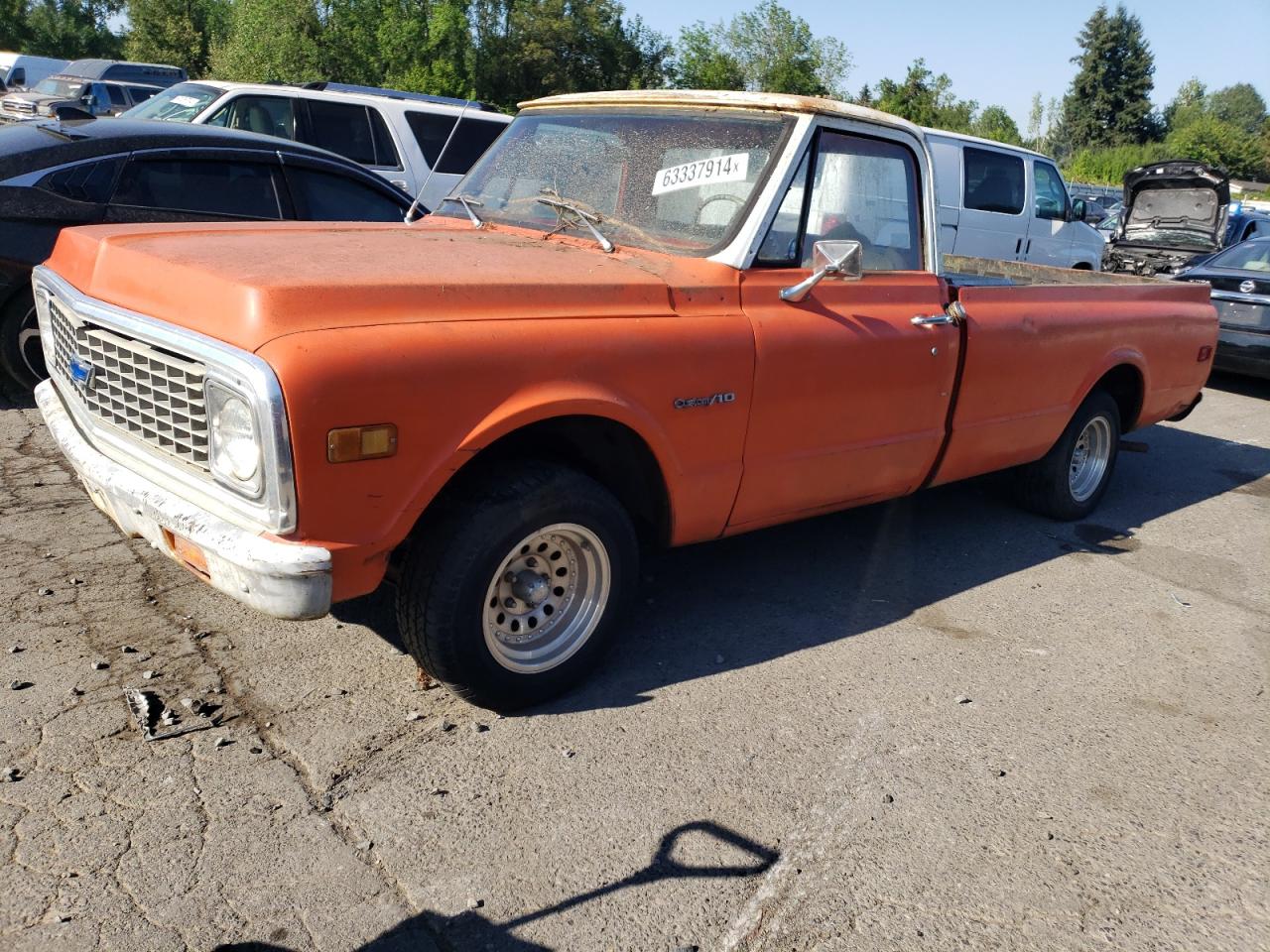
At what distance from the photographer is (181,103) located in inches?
378

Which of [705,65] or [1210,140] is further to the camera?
[1210,140]

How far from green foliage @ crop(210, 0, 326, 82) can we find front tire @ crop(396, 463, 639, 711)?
28010 mm

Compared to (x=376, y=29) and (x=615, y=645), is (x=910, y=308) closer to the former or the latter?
(x=615, y=645)

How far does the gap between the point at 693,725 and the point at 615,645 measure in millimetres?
608

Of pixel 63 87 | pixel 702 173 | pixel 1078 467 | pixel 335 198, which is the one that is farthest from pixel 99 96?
pixel 1078 467

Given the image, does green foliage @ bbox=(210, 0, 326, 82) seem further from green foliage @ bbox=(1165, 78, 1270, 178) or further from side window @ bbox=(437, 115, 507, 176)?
green foliage @ bbox=(1165, 78, 1270, 178)

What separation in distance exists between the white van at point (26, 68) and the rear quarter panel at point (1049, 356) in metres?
33.3

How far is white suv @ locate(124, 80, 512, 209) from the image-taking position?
31.0 ft

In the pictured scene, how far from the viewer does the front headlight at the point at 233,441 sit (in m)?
2.73

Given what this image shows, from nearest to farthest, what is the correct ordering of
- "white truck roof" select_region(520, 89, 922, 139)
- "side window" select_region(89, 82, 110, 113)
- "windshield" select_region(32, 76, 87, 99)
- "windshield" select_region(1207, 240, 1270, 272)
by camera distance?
"white truck roof" select_region(520, 89, 922, 139), "windshield" select_region(1207, 240, 1270, 272), "side window" select_region(89, 82, 110, 113), "windshield" select_region(32, 76, 87, 99)

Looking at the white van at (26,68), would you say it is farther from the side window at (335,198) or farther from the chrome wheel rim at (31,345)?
the chrome wheel rim at (31,345)

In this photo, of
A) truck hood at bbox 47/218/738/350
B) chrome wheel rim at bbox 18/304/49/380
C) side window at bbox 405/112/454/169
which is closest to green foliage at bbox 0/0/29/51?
side window at bbox 405/112/454/169

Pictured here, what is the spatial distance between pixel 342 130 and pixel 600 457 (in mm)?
7651

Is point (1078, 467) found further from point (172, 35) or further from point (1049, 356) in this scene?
point (172, 35)
